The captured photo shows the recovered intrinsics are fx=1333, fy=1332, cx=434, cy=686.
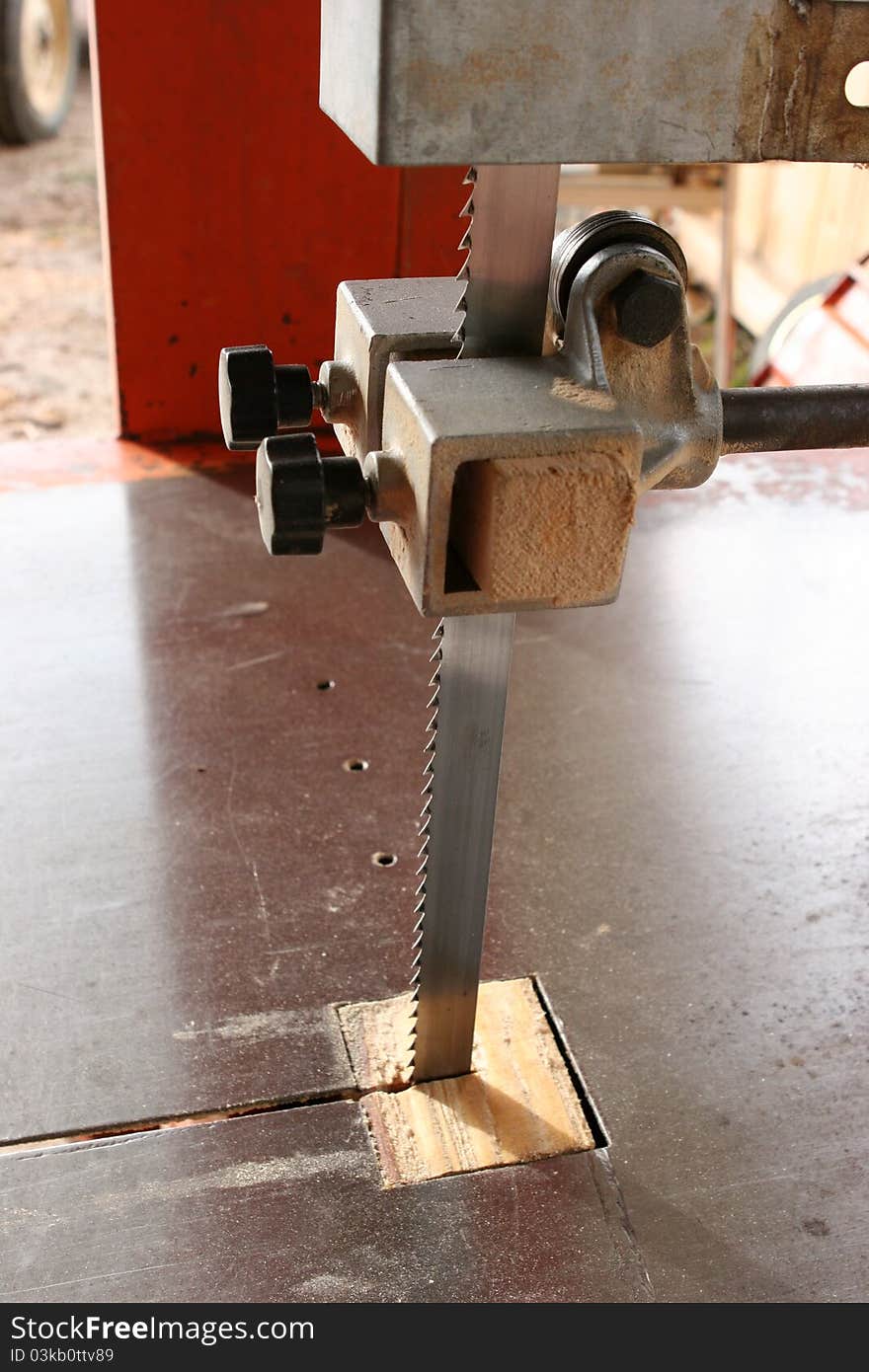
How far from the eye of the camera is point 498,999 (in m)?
1.21

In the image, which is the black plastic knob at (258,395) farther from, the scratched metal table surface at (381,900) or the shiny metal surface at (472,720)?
the scratched metal table surface at (381,900)

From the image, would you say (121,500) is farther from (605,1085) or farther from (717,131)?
(717,131)

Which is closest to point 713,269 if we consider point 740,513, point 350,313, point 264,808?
point 740,513

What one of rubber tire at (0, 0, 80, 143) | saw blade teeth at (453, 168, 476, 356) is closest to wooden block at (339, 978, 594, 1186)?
saw blade teeth at (453, 168, 476, 356)

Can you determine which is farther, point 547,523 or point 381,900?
point 381,900

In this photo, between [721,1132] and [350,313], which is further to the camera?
[721,1132]

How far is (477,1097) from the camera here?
3.65 ft

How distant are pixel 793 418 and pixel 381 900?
2.15ft

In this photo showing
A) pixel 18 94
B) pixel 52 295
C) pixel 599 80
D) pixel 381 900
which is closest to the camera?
pixel 599 80

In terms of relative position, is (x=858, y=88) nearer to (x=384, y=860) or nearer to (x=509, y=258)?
(x=509, y=258)

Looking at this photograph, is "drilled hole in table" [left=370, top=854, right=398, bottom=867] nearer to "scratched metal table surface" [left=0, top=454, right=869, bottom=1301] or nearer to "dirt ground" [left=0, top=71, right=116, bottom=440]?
"scratched metal table surface" [left=0, top=454, right=869, bottom=1301]

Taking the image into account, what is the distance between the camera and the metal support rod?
85 cm

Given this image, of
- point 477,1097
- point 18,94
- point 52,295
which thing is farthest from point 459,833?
point 18,94
